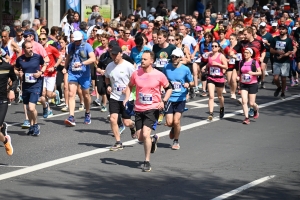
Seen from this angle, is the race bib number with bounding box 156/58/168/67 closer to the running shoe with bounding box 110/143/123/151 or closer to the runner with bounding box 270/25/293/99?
the running shoe with bounding box 110/143/123/151

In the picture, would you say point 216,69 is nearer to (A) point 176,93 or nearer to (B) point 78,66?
(B) point 78,66

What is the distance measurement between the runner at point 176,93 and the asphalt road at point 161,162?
A: 0.36m

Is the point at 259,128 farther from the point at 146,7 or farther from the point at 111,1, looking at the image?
the point at 146,7

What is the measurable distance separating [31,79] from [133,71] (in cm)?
219

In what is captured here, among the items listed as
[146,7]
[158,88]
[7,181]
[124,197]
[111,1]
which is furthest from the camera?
[146,7]

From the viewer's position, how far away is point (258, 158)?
46.2 feet

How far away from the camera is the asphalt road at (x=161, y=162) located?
11.6 m

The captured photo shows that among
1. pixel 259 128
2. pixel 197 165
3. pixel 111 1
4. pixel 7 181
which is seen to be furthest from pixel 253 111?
pixel 111 1

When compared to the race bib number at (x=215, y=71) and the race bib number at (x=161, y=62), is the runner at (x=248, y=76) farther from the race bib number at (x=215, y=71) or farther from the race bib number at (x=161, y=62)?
the race bib number at (x=161, y=62)

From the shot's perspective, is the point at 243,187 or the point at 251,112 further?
the point at 251,112

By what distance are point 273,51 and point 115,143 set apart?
8.66m

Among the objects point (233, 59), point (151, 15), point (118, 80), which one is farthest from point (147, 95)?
point (151, 15)

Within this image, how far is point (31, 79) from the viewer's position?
16.2 metres

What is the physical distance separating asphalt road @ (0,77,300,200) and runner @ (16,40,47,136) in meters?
0.36
